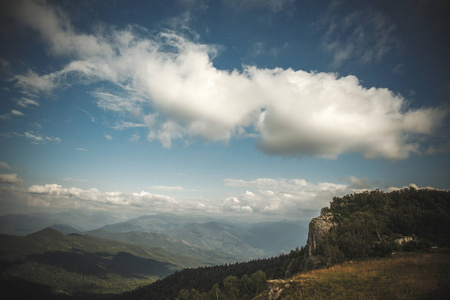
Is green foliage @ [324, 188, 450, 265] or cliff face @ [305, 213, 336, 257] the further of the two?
cliff face @ [305, 213, 336, 257]

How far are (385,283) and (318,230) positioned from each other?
112ft

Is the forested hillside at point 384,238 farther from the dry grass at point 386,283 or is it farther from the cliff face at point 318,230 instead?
the cliff face at point 318,230

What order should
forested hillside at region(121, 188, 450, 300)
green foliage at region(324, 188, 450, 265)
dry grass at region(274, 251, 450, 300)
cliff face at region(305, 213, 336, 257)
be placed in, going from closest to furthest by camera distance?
dry grass at region(274, 251, 450, 300), forested hillside at region(121, 188, 450, 300), green foliage at region(324, 188, 450, 265), cliff face at region(305, 213, 336, 257)

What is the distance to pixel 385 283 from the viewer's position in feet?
77.6

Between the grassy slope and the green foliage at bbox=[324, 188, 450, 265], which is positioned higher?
the green foliage at bbox=[324, 188, 450, 265]

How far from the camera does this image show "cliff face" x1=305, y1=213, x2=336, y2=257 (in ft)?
178

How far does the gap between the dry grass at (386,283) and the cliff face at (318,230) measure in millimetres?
23659

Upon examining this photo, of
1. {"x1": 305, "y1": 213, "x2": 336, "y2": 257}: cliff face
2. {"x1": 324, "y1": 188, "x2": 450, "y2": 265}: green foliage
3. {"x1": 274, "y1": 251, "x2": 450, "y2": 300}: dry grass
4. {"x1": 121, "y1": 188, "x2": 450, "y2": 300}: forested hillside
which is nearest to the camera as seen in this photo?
{"x1": 274, "y1": 251, "x2": 450, "y2": 300}: dry grass

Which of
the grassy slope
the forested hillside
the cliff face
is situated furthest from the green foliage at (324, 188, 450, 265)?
the grassy slope

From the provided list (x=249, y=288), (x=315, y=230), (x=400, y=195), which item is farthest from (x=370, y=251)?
(x=249, y=288)

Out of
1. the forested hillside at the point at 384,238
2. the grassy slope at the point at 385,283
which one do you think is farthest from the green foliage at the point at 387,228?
the grassy slope at the point at 385,283

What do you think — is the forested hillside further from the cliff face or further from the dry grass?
the cliff face

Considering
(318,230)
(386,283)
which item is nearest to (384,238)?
(318,230)

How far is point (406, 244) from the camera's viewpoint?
40.1m
